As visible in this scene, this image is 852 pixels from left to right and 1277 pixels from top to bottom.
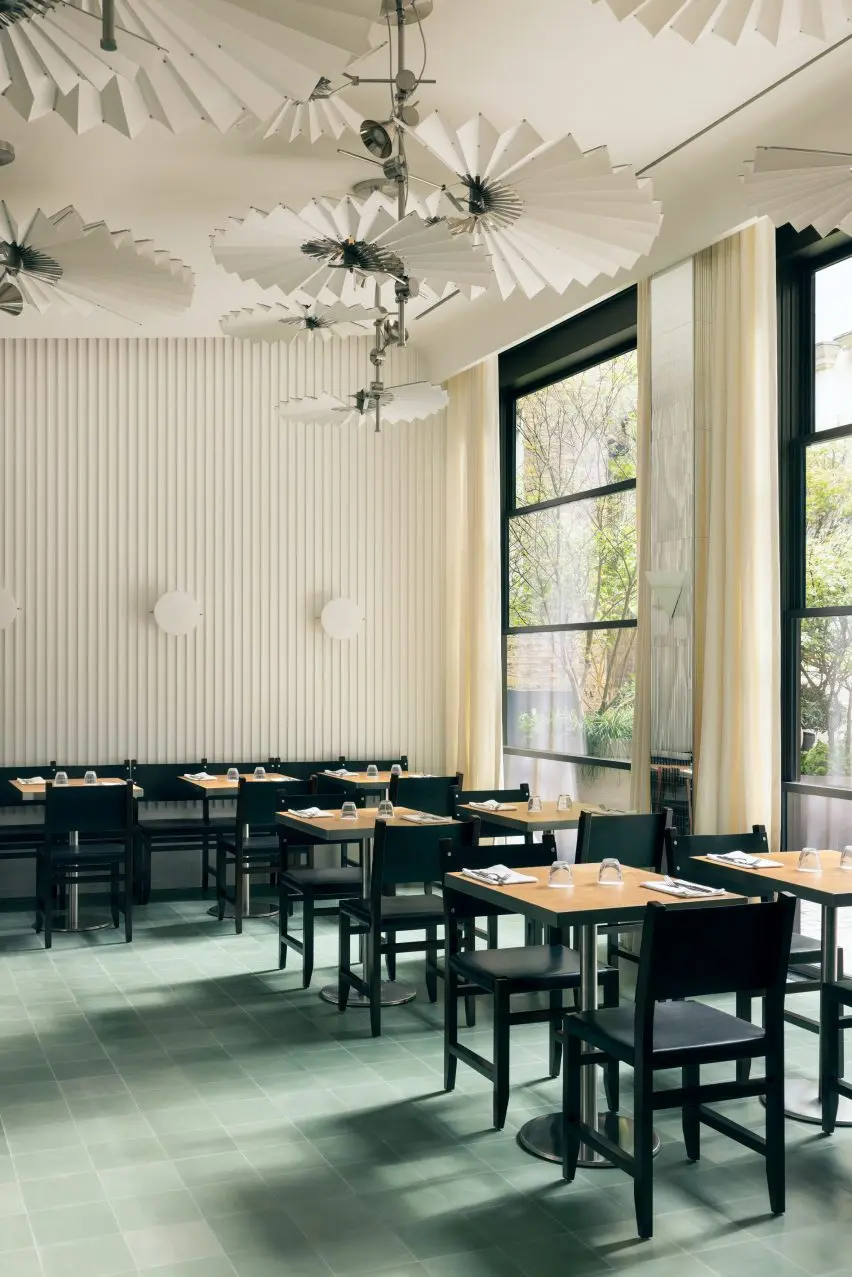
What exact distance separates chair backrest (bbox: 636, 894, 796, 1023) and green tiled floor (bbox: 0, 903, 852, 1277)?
24.1 inches

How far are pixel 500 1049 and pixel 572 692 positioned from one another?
13.6 ft

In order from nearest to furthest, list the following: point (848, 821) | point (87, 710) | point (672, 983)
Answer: point (672, 983)
point (848, 821)
point (87, 710)

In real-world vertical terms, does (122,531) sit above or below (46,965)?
above

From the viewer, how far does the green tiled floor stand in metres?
2.87

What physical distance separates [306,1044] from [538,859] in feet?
4.05

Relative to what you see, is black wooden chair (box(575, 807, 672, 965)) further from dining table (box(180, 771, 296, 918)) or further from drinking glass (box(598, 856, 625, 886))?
dining table (box(180, 771, 296, 918))

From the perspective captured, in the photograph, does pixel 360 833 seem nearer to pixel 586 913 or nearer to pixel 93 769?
pixel 586 913

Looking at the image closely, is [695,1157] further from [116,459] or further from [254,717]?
[116,459]

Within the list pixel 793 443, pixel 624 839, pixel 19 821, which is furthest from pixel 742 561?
pixel 19 821

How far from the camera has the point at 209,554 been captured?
27.8 feet

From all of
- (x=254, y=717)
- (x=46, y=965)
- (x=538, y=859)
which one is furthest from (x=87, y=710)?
(x=538, y=859)

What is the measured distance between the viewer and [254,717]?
851cm

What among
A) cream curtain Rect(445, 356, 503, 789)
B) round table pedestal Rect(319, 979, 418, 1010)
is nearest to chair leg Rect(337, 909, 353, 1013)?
round table pedestal Rect(319, 979, 418, 1010)

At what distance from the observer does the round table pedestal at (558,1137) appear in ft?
11.2
